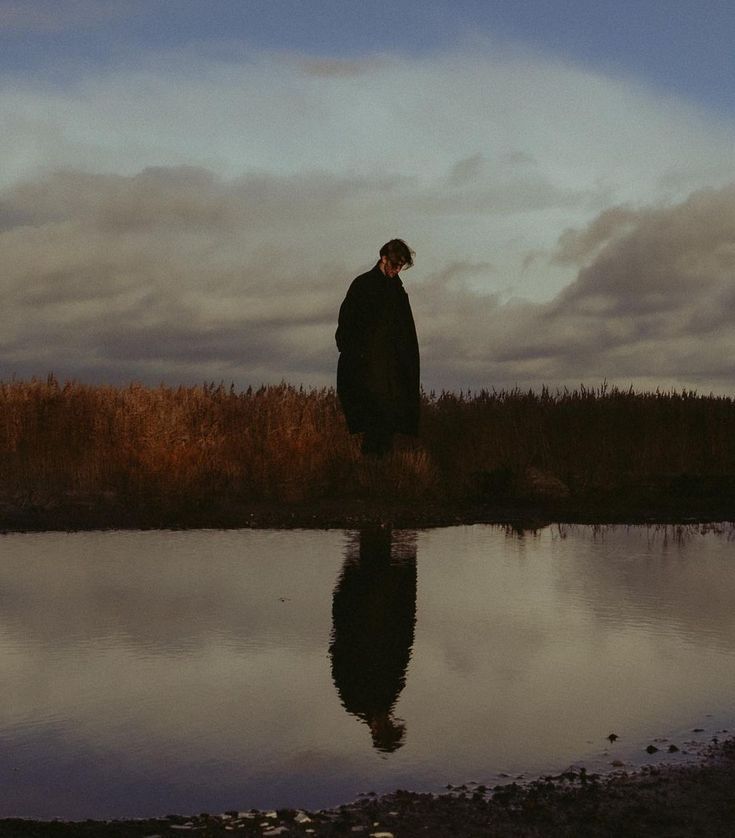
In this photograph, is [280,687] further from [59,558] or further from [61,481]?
[61,481]

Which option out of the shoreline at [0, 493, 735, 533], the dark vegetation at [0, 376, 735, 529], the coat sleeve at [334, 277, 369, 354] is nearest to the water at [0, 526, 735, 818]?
the shoreline at [0, 493, 735, 533]

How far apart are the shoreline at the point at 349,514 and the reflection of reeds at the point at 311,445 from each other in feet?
1.10

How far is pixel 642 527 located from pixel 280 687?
25.2 ft

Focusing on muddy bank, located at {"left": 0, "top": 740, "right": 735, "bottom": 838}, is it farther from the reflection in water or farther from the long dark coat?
the long dark coat

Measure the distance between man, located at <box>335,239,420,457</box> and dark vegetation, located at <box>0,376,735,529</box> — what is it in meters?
0.68

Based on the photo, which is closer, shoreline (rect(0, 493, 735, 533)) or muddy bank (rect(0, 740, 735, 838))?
muddy bank (rect(0, 740, 735, 838))

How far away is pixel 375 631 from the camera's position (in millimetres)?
7340

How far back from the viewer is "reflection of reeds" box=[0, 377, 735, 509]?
14.8m

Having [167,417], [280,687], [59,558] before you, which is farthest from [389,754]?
[167,417]

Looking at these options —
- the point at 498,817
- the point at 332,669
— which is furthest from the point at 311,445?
the point at 498,817

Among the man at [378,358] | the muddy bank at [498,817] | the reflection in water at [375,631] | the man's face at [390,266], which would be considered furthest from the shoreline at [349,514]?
the muddy bank at [498,817]

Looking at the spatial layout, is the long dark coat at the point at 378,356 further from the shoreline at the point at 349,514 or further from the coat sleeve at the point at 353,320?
the shoreline at the point at 349,514

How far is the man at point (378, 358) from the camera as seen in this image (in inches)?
556

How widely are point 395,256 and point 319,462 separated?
338cm
